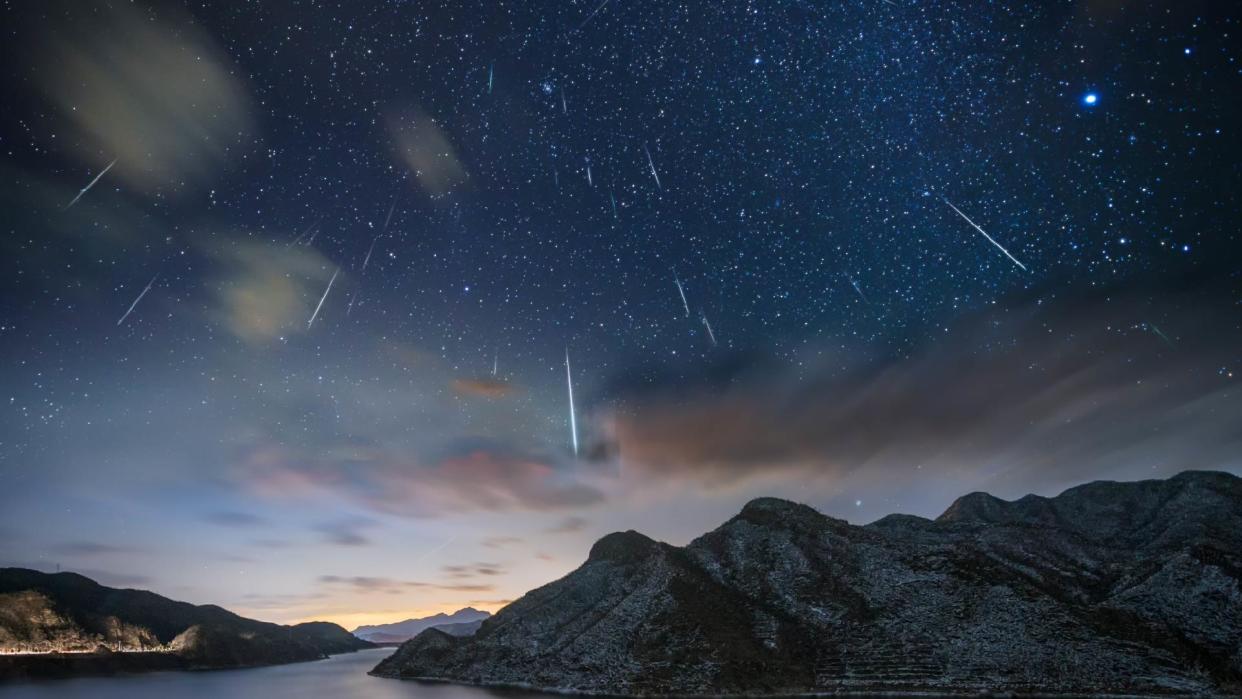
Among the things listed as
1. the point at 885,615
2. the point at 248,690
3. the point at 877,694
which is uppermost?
A: the point at 885,615

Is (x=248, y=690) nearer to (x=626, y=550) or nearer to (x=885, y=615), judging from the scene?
(x=626, y=550)

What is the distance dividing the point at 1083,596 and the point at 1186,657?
139 feet

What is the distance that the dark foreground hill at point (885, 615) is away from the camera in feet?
305

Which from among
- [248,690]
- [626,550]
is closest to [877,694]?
[626,550]

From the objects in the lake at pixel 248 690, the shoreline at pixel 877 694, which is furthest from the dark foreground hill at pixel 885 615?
the lake at pixel 248 690

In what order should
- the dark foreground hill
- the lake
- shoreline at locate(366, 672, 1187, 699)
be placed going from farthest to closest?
the lake, the dark foreground hill, shoreline at locate(366, 672, 1187, 699)

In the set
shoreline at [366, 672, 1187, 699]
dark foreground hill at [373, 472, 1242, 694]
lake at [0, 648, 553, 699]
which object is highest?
dark foreground hill at [373, 472, 1242, 694]

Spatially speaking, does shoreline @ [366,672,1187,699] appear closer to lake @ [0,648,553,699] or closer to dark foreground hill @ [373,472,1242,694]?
dark foreground hill @ [373,472,1242,694]

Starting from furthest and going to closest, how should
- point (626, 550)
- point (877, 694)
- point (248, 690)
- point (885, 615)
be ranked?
point (626, 550) < point (248, 690) < point (885, 615) < point (877, 694)

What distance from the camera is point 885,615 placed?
11425cm

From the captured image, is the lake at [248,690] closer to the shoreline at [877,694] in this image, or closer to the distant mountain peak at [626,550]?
the shoreline at [877,694]

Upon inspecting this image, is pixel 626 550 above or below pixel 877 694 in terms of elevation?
above

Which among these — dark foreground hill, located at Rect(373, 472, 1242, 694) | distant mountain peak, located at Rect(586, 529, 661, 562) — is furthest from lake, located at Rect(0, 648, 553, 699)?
distant mountain peak, located at Rect(586, 529, 661, 562)

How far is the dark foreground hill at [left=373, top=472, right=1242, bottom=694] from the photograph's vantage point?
93062 millimetres
